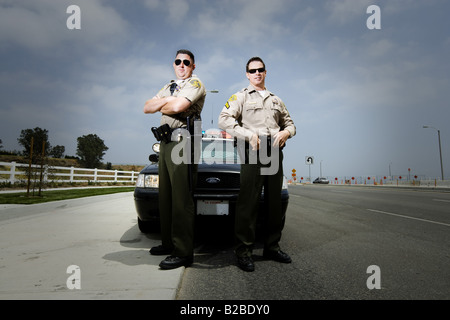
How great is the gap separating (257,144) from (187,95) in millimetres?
791

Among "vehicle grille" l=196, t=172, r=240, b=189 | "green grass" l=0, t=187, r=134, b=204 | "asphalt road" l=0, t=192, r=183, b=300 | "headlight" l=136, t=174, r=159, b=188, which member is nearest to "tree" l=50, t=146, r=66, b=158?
"green grass" l=0, t=187, r=134, b=204

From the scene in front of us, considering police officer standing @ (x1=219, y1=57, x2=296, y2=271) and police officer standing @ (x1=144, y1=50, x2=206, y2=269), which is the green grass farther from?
police officer standing @ (x1=219, y1=57, x2=296, y2=271)

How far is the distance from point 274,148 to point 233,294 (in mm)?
1374

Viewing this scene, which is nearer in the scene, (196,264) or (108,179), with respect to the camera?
(196,264)

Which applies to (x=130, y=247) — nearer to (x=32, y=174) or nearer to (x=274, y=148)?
(x=274, y=148)

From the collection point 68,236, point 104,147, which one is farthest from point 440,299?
point 104,147

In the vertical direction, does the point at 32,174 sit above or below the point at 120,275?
above

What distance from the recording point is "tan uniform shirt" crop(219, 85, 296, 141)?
260cm

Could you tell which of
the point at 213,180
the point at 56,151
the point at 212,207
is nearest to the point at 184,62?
the point at 213,180

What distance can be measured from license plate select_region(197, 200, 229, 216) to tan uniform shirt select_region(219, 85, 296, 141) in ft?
2.62

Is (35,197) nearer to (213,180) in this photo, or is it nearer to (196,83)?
(213,180)

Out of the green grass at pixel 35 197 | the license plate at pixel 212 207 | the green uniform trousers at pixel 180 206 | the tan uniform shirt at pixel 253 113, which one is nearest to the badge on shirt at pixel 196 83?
the tan uniform shirt at pixel 253 113

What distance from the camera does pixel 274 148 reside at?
2.59 meters
